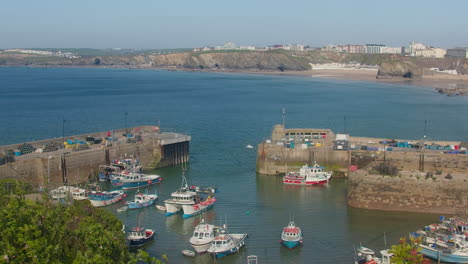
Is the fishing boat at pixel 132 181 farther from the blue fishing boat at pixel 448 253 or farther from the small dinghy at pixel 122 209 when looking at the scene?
the blue fishing boat at pixel 448 253

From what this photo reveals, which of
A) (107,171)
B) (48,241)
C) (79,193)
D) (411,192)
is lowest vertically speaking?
(107,171)

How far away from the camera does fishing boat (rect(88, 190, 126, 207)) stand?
2945 cm

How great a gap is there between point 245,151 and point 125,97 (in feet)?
184

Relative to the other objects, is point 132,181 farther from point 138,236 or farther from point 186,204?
point 138,236

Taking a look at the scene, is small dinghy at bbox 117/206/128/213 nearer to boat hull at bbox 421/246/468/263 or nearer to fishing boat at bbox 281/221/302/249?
fishing boat at bbox 281/221/302/249

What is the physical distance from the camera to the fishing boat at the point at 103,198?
1160 inches

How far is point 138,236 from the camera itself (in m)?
23.6

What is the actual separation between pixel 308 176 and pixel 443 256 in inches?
546

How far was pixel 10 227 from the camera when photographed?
11.7 m

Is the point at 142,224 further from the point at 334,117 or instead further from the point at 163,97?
the point at 163,97

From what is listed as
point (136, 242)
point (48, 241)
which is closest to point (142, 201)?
point (136, 242)

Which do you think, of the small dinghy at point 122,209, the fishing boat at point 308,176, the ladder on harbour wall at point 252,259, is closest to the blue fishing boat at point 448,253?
the ladder on harbour wall at point 252,259

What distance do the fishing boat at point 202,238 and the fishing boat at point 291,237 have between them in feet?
9.20

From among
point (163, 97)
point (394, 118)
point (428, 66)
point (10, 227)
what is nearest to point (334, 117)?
point (394, 118)
